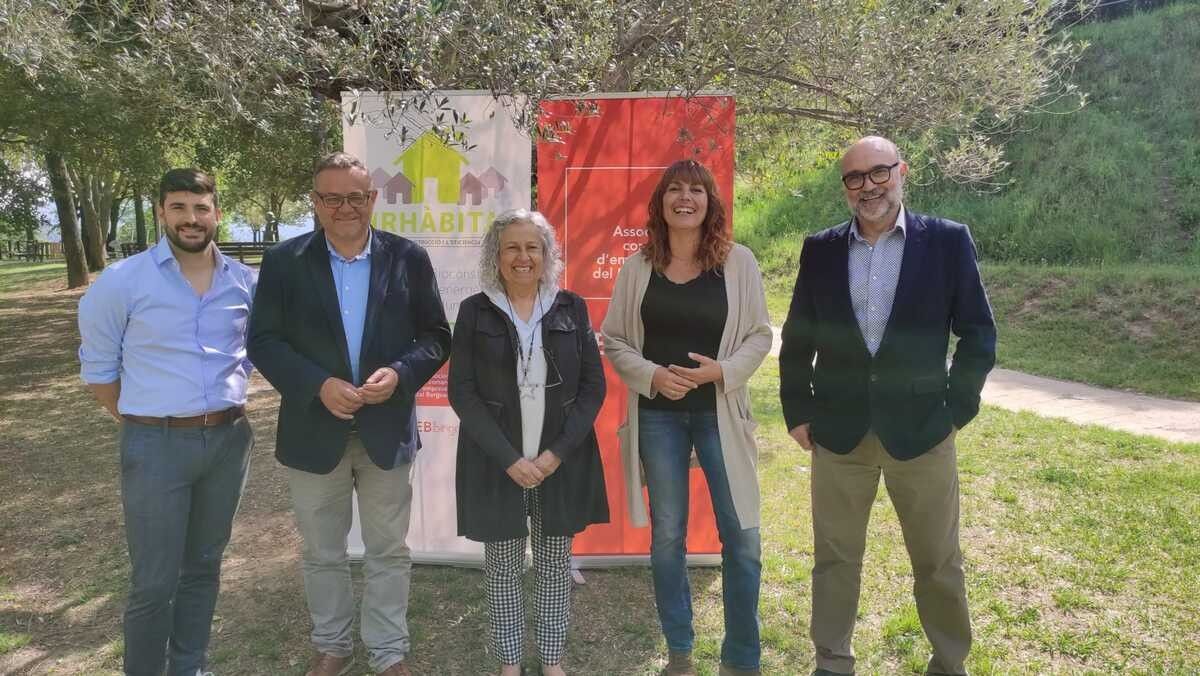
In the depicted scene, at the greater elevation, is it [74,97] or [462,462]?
[74,97]

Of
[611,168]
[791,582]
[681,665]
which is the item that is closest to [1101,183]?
[791,582]

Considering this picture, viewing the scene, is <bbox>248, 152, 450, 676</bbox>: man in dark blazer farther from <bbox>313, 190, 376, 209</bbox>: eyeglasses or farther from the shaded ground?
the shaded ground

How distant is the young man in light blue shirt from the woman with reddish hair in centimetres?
159

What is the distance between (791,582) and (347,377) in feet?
9.31

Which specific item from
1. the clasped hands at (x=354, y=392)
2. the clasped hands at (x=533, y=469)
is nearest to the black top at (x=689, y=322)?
the clasped hands at (x=533, y=469)

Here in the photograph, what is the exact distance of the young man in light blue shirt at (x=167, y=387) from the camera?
2795 mm

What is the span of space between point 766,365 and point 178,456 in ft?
33.7

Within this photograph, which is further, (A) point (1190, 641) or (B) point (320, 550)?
(A) point (1190, 641)

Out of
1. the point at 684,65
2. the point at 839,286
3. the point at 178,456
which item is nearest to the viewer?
the point at 178,456

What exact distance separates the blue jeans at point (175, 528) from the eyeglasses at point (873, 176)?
260 centimetres

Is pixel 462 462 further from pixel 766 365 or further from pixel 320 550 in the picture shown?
pixel 766 365

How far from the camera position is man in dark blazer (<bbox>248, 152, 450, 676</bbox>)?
9.80 ft

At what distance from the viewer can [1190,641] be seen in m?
3.65

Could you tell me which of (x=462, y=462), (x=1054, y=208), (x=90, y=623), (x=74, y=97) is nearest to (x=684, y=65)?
(x=462, y=462)
